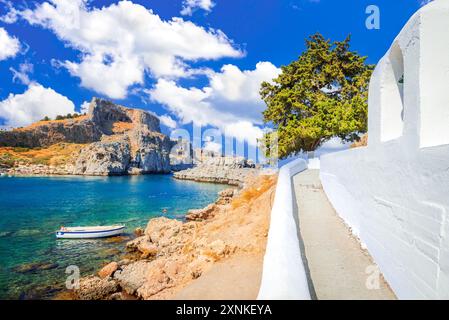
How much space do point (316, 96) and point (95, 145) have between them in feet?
361

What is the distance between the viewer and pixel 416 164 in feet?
12.4

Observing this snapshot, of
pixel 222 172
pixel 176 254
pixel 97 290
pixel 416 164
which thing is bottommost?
pixel 97 290

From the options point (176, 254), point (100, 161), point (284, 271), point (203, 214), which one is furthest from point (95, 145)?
point (284, 271)

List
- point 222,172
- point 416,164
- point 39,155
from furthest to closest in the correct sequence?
point 39,155, point 222,172, point 416,164

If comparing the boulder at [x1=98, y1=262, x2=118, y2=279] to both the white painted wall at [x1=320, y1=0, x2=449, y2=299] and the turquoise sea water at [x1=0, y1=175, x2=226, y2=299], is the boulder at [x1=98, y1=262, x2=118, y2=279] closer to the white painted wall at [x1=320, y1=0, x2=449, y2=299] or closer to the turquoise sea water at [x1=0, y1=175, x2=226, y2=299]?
the turquoise sea water at [x1=0, y1=175, x2=226, y2=299]

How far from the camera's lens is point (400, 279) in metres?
4.32

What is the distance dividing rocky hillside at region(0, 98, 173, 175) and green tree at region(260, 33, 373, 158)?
99.0m

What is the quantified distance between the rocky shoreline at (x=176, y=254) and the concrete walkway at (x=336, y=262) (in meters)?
1.52

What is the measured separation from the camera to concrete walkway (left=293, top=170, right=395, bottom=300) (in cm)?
467

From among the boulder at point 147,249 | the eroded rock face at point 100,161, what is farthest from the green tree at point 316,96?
the eroded rock face at point 100,161

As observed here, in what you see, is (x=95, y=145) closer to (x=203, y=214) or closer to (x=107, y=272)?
(x=203, y=214)

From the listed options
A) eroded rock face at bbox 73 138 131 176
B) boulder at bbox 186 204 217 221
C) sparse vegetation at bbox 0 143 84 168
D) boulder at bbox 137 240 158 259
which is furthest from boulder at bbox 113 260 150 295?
sparse vegetation at bbox 0 143 84 168

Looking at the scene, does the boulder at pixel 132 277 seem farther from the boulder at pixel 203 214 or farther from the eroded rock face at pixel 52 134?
the eroded rock face at pixel 52 134
